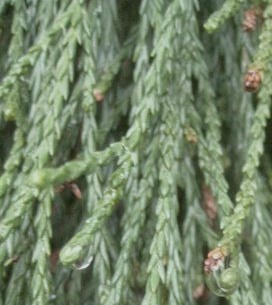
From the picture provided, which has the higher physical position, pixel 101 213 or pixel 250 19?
pixel 250 19

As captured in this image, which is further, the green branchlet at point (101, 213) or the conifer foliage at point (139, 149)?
the conifer foliage at point (139, 149)

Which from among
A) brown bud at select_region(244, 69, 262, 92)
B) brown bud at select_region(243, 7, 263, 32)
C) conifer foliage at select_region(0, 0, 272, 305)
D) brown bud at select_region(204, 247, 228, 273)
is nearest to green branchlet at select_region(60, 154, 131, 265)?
A: conifer foliage at select_region(0, 0, 272, 305)

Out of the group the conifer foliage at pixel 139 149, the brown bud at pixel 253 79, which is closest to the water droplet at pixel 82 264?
the conifer foliage at pixel 139 149

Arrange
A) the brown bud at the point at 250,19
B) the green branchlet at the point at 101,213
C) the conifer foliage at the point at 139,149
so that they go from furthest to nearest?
the brown bud at the point at 250,19
the conifer foliage at the point at 139,149
the green branchlet at the point at 101,213

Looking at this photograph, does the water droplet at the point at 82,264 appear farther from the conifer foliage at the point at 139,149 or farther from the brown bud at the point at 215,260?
the brown bud at the point at 215,260

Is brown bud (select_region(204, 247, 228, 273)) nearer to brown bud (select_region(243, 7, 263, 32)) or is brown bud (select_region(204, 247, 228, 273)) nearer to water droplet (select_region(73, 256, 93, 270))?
water droplet (select_region(73, 256, 93, 270))

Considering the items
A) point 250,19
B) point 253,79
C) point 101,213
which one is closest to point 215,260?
point 101,213

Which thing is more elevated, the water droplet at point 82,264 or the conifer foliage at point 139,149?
the conifer foliage at point 139,149

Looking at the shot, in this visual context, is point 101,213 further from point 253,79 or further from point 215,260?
point 253,79
